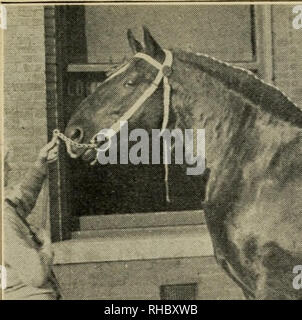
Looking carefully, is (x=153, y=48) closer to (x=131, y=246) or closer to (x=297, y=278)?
(x=131, y=246)

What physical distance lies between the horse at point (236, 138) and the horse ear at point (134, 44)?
0.09 m

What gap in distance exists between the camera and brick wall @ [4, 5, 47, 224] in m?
3.70

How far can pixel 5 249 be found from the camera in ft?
12.1

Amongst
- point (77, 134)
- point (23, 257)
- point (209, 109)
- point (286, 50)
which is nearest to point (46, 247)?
point (23, 257)

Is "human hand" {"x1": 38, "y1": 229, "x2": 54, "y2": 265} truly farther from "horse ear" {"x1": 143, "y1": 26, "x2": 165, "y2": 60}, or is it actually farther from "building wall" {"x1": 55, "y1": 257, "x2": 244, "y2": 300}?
"horse ear" {"x1": 143, "y1": 26, "x2": 165, "y2": 60}

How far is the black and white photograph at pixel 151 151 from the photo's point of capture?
349 cm

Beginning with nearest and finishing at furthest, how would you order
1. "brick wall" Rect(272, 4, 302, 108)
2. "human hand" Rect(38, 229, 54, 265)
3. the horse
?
1. the horse
2. "human hand" Rect(38, 229, 54, 265)
3. "brick wall" Rect(272, 4, 302, 108)

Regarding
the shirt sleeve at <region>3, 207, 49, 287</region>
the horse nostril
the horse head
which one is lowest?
the shirt sleeve at <region>3, 207, 49, 287</region>

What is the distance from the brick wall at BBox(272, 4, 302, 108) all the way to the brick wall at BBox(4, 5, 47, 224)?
1506mm

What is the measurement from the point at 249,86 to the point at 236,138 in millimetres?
326

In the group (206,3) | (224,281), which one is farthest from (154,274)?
(206,3)

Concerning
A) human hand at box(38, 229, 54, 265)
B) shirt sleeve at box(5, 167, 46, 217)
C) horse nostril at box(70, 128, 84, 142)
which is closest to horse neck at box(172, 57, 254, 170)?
horse nostril at box(70, 128, 84, 142)

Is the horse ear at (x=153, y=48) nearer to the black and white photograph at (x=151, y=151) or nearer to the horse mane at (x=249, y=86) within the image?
the black and white photograph at (x=151, y=151)

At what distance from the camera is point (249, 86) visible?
353 centimetres
